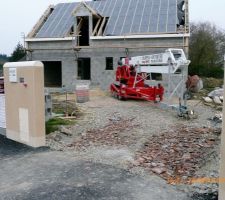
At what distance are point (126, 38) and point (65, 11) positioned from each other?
7.74 m

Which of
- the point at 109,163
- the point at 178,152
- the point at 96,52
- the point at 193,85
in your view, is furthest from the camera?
the point at 96,52

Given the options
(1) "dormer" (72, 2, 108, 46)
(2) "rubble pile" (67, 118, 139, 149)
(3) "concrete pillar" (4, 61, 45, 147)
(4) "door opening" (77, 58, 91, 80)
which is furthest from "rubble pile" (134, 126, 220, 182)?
(1) "dormer" (72, 2, 108, 46)

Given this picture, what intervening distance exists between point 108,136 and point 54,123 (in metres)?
2.64

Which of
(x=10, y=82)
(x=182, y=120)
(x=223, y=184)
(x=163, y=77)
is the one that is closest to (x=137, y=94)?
(x=182, y=120)

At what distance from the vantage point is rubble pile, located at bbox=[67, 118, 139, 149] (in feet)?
33.9

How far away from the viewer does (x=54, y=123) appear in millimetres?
12836

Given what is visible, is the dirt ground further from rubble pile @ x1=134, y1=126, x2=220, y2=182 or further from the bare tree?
the bare tree

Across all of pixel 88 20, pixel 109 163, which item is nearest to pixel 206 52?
pixel 88 20

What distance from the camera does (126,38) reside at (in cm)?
2441

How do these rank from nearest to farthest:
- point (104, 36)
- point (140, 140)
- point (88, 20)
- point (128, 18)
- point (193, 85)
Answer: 1. point (140, 140)
2. point (193, 85)
3. point (104, 36)
4. point (128, 18)
5. point (88, 20)

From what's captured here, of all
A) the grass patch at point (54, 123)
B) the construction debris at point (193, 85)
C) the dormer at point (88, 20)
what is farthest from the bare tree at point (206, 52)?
the grass patch at point (54, 123)

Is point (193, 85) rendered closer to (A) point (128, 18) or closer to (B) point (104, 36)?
(A) point (128, 18)

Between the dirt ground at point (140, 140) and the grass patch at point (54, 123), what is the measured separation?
0.37m

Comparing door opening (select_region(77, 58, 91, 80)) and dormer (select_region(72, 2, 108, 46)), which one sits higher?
dormer (select_region(72, 2, 108, 46))
